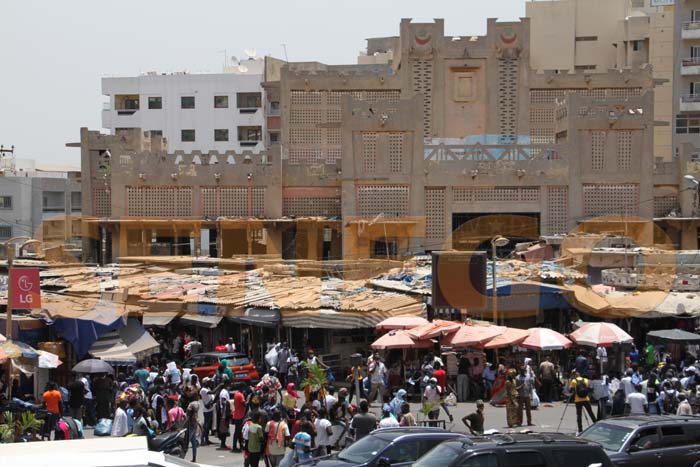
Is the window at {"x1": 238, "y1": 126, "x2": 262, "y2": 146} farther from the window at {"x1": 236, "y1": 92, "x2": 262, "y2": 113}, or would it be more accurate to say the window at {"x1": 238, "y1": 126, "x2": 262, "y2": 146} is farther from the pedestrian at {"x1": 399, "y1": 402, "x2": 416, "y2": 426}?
the pedestrian at {"x1": 399, "y1": 402, "x2": 416, "y2": 426}

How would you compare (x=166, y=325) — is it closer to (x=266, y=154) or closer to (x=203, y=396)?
(x=203, y=396)

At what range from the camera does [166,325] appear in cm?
3077

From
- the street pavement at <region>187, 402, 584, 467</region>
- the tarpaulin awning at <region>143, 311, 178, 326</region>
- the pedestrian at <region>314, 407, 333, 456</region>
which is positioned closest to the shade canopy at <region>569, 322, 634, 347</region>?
the street pavement at <region>187, 402, 584, 467</region>

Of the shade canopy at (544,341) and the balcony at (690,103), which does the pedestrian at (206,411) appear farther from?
the balcony at (690,103)

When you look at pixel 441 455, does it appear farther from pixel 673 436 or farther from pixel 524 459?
pixel 673 436

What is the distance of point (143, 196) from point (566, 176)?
1641 centimetres

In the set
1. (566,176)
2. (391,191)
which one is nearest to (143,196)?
(391,191)

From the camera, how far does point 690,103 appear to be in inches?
2371

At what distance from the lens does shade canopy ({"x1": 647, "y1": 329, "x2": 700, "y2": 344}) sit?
25.0 metres

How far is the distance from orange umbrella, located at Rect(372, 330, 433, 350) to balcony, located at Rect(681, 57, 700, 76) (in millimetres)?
39139

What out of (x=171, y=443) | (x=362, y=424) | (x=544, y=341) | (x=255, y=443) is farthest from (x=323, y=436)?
(x=544, y=341)

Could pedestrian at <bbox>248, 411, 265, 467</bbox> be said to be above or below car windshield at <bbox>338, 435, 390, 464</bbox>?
below

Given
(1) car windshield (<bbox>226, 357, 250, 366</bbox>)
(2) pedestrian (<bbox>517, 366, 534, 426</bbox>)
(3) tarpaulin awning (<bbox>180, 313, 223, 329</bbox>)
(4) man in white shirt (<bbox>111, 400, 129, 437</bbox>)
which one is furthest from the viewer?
(3) tarpaulin awning (<bbox>180, 313, 223, 329</bbox>)

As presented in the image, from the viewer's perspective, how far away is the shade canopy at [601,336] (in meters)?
24.1
